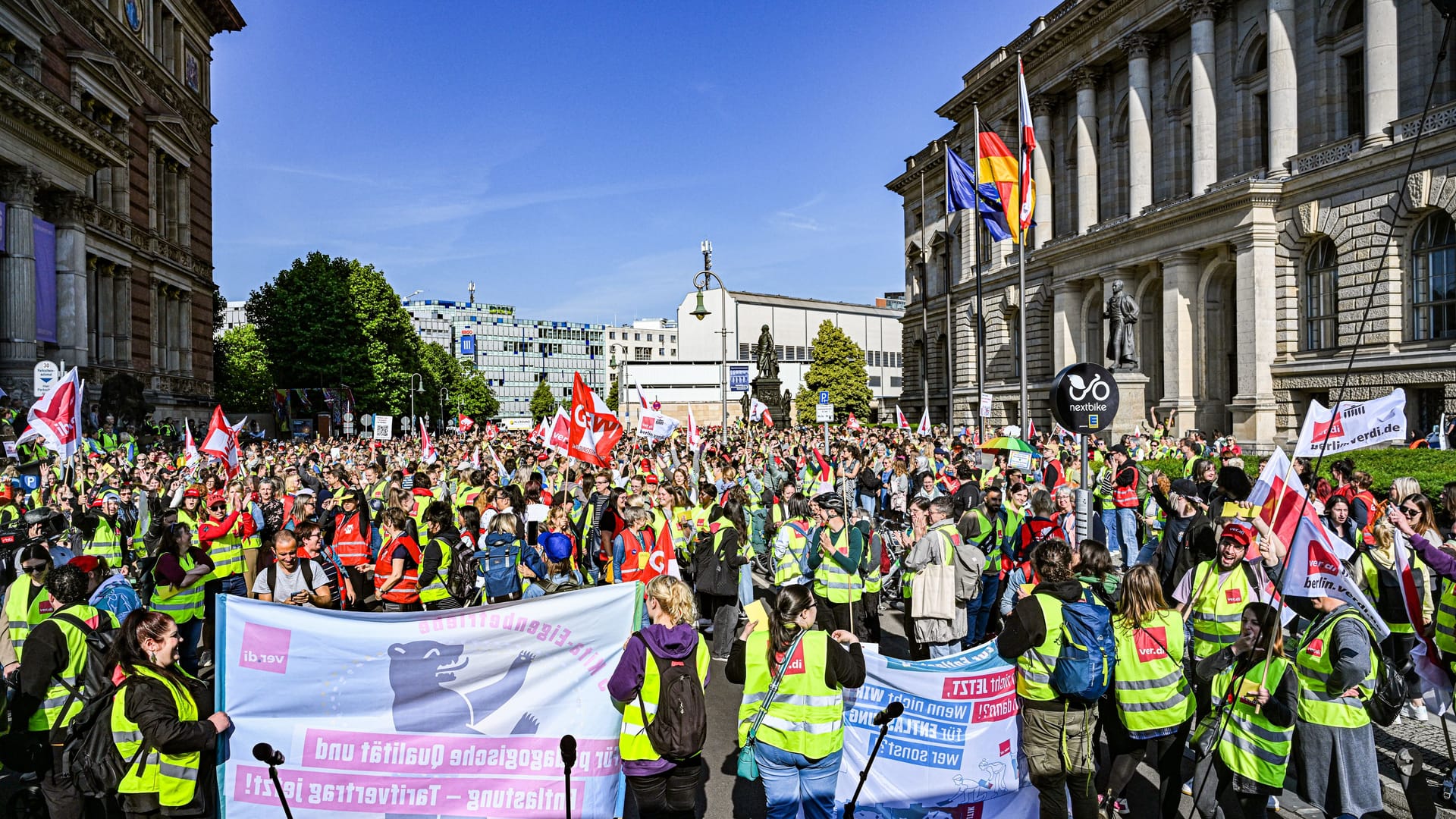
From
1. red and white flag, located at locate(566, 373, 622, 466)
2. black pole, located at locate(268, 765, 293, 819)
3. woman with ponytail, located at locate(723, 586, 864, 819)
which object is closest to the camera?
black pole, located at locate(268, 765, 293, 819)

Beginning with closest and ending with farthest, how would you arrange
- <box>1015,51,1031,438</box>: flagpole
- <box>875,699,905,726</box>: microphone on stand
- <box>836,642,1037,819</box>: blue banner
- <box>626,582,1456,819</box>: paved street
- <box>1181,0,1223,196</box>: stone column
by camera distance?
<box>875,699,905,726</box>: microphone on stand < <box>836,642,1037,819</box>: blue banner < <box>626,582,1456,819</box>: paved street < <box>1015,51,1031,438</box>: flagpole < <box>1181,0,1223,196</box>: stone column

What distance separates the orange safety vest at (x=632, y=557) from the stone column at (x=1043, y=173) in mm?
41142

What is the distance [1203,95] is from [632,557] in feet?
108

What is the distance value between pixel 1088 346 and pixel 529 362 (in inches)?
5562

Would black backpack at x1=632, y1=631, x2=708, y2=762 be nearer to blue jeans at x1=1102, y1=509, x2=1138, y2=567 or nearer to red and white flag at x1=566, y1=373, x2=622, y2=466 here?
blue jeans at x1=1102, y1=509, x2=1138, y2=567

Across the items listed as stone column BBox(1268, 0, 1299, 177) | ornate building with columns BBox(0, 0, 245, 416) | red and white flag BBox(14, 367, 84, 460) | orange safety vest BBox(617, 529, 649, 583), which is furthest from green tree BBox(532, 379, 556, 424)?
orange safety vest BBox(617, 529, 649, 583)

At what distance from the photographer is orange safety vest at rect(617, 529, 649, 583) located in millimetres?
9422

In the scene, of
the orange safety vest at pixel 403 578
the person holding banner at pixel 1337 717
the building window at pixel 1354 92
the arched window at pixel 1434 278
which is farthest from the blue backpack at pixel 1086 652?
the building window at pixel 1354 92

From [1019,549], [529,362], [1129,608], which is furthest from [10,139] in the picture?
[529,362]

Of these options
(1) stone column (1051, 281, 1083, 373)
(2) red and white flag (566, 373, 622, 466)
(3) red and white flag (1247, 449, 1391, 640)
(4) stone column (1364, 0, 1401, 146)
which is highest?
(4) stone column (1364, 0, 1401, 146)

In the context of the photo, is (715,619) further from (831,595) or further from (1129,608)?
(1129,608)

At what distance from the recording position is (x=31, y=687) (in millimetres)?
5457

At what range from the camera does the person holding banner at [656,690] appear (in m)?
4.78

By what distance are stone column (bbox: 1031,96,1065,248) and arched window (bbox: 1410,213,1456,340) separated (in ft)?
67.3
